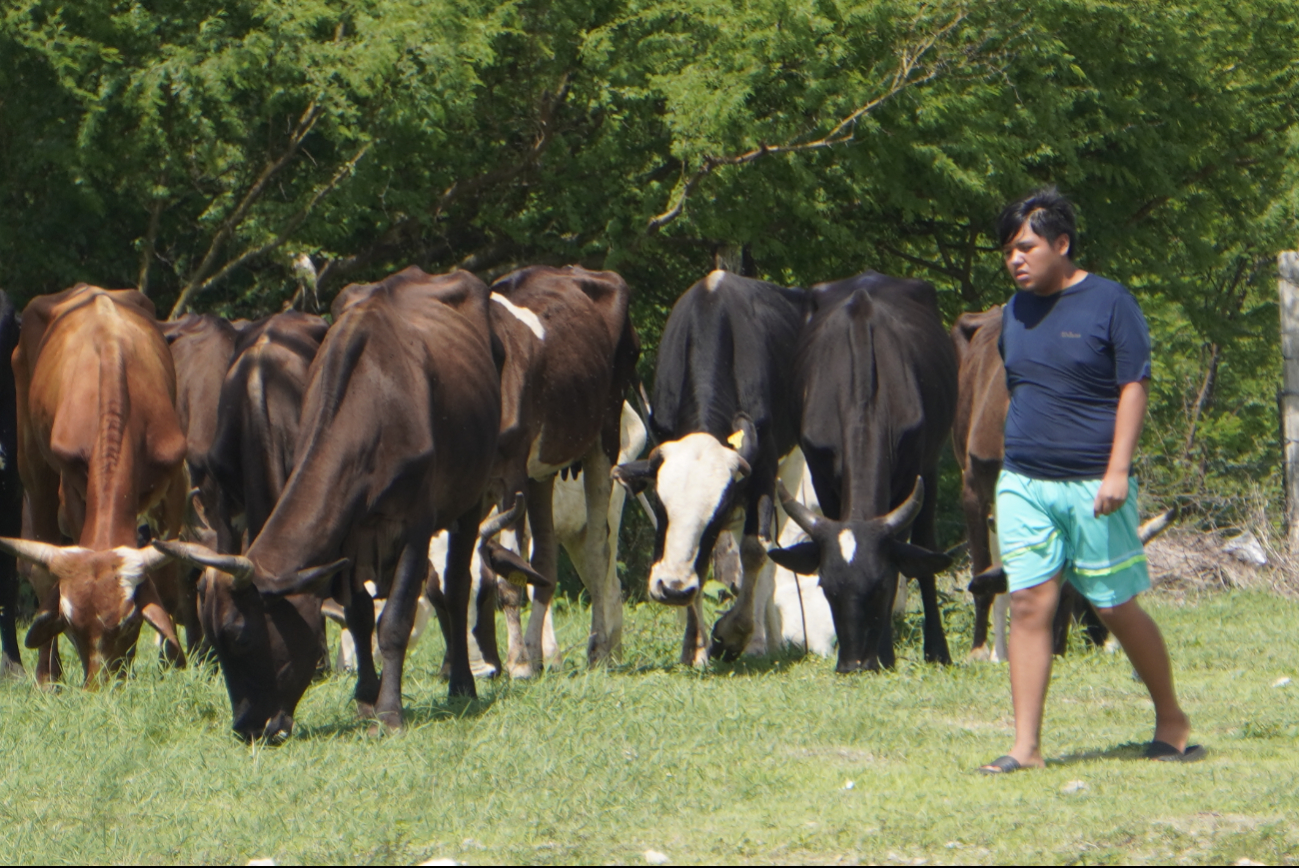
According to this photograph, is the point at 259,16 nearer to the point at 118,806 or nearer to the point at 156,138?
the point at 156,138

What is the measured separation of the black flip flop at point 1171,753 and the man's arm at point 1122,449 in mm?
964

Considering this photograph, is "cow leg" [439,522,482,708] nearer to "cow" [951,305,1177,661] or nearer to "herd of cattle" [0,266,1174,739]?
"herd of cattle" [0,266,1174,739]

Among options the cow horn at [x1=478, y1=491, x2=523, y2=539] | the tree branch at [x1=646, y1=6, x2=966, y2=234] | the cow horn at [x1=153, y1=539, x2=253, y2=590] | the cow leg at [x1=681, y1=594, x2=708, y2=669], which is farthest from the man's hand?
the tree branch at [x1=646, y1=6, x2=966, y2=234]

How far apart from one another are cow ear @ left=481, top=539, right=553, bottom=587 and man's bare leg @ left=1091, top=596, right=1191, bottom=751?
3497 millimetres

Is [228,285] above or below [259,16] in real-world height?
below

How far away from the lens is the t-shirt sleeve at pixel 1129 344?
5609 millimetres

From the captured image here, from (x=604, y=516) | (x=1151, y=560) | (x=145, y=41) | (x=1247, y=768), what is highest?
(x=145, y=41)

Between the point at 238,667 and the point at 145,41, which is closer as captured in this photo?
the point at 238,667

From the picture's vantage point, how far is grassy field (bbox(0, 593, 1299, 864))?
4820mm

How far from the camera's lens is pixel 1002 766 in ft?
18.5

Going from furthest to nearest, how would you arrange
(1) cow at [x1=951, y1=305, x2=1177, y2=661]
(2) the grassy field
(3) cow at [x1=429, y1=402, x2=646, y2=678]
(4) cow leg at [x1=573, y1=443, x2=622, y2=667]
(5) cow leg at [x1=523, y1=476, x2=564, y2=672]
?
(4) cow leg at [x1=573, y1=443, x2=622, y2=667] → (5) cow leg at [x1=523, y1=476, x2=564, y2=672] → (1) cow at [x1=951, y1=305, x2=1177, y2=661] → (3) cow at [x1=429, y1=402, x2=646, y2=678] → (2) the grassy field

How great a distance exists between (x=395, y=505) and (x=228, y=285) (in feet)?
26.7

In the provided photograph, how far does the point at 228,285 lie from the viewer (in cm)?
1473

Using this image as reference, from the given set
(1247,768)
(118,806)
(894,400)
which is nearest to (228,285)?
(894,400)
